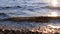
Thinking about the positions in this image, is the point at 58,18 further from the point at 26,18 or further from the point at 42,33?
the point at 42,33

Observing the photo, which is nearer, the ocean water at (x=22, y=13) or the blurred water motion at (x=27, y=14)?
the blurred water motion at (x=27, y=14)

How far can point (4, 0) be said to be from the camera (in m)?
10.7

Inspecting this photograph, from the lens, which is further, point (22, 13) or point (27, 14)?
point (22, 13)

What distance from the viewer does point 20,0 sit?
10898 millimetres

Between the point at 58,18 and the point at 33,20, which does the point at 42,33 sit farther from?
the point at 58,18

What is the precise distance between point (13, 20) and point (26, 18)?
592 mm

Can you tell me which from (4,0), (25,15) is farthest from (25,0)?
(25,15)

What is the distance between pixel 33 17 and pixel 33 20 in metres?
0.46

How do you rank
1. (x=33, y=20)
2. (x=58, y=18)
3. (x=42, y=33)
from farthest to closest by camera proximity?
(x=58, y=18), (x=33, y=20), (x=42, y=33)

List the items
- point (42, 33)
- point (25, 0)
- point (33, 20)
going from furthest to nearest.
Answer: point (25, 0) < point (33, 20) < point (42, 33)

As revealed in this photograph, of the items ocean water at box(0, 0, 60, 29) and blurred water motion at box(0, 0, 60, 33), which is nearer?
blurred water motion at box(0, 0, 60, 33)

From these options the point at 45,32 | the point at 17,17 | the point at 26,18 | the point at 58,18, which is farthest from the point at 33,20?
the point at 45,32

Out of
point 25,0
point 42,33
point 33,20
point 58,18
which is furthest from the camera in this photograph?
point 25,0

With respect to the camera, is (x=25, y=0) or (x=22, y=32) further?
A: (x=25, y=0)
